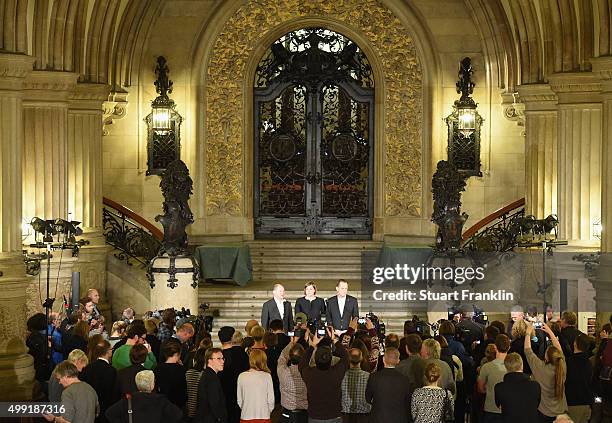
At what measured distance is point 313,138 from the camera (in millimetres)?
32594

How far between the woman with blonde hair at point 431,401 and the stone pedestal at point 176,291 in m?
11.1

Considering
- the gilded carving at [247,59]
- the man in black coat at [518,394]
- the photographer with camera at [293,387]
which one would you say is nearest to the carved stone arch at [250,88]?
the gilded carving at [247,59]

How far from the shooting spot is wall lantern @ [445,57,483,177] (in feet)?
104

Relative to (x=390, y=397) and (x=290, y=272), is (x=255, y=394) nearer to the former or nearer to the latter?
(x=390, y=397)

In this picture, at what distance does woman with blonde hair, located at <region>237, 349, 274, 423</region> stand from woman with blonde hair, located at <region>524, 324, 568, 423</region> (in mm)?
2578

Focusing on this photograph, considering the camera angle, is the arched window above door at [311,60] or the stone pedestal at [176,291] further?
the arched window above door at [311,60]

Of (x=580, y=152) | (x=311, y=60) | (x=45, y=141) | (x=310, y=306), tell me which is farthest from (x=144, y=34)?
(x=310, y=306)

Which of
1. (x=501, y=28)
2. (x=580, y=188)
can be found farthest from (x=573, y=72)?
(x=501, y=28)

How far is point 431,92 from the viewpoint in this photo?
105ft

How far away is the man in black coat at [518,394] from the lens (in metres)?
14.4

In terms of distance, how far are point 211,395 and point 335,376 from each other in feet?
3.86

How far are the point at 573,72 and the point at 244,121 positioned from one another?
358 inches

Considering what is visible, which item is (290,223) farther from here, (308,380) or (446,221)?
(308,380)

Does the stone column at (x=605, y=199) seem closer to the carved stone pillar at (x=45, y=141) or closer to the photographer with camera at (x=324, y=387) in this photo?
the photographer with camera at (x=324, y=387)
